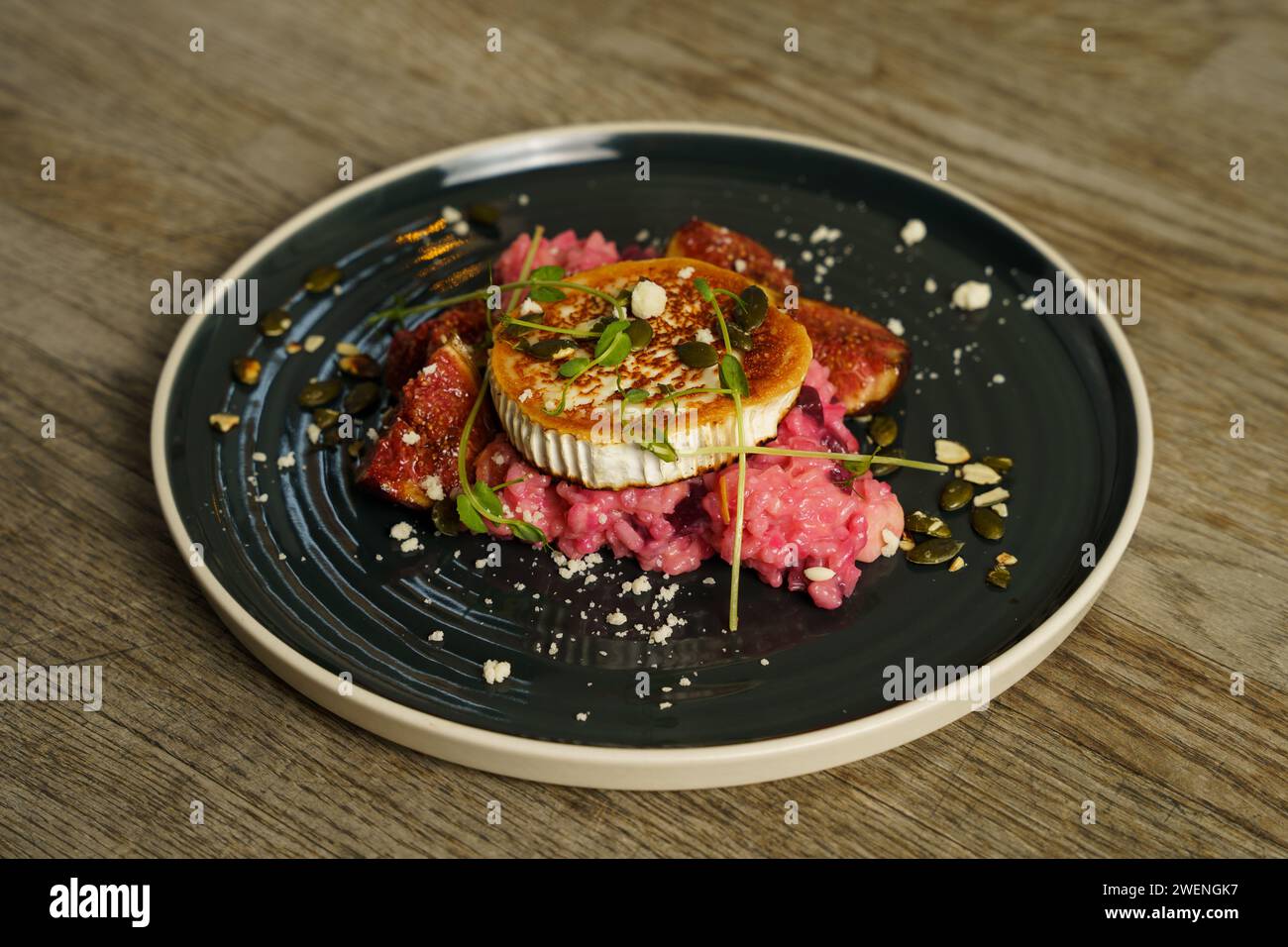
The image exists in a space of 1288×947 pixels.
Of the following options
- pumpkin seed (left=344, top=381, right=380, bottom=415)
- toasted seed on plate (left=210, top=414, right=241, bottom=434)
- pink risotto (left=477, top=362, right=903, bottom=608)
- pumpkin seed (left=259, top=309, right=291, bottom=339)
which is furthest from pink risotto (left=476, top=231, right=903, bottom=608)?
pumpkin seed (left=259, top=309, right=291, bottom=339)

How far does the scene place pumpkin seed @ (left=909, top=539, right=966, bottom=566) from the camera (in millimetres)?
3396

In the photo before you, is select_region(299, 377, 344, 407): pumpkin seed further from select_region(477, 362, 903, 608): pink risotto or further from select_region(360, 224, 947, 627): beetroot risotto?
select_region(477, 362, 903, 608): pink risotto

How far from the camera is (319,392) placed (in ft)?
12.9

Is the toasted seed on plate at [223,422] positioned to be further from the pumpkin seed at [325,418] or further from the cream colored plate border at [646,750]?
the cream colored plate border at [646,750]

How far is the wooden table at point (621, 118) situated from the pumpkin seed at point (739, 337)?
119cm

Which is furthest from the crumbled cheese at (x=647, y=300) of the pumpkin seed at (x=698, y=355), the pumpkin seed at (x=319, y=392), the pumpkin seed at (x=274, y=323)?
the pumpkin seed at (x=274, y=323)

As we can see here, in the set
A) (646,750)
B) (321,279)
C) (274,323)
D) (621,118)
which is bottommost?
(646,750)

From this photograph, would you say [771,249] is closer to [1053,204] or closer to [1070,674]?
[1053,204]

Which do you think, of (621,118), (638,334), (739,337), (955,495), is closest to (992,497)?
(955,495)

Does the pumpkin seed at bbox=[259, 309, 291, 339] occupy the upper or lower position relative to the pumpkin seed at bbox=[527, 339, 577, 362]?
lower

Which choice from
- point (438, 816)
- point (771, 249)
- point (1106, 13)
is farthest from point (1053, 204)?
point (438, 816)

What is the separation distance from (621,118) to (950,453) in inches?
97.8

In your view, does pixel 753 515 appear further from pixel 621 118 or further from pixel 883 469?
pixel 621 118

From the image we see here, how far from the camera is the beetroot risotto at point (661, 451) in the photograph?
333 cm
